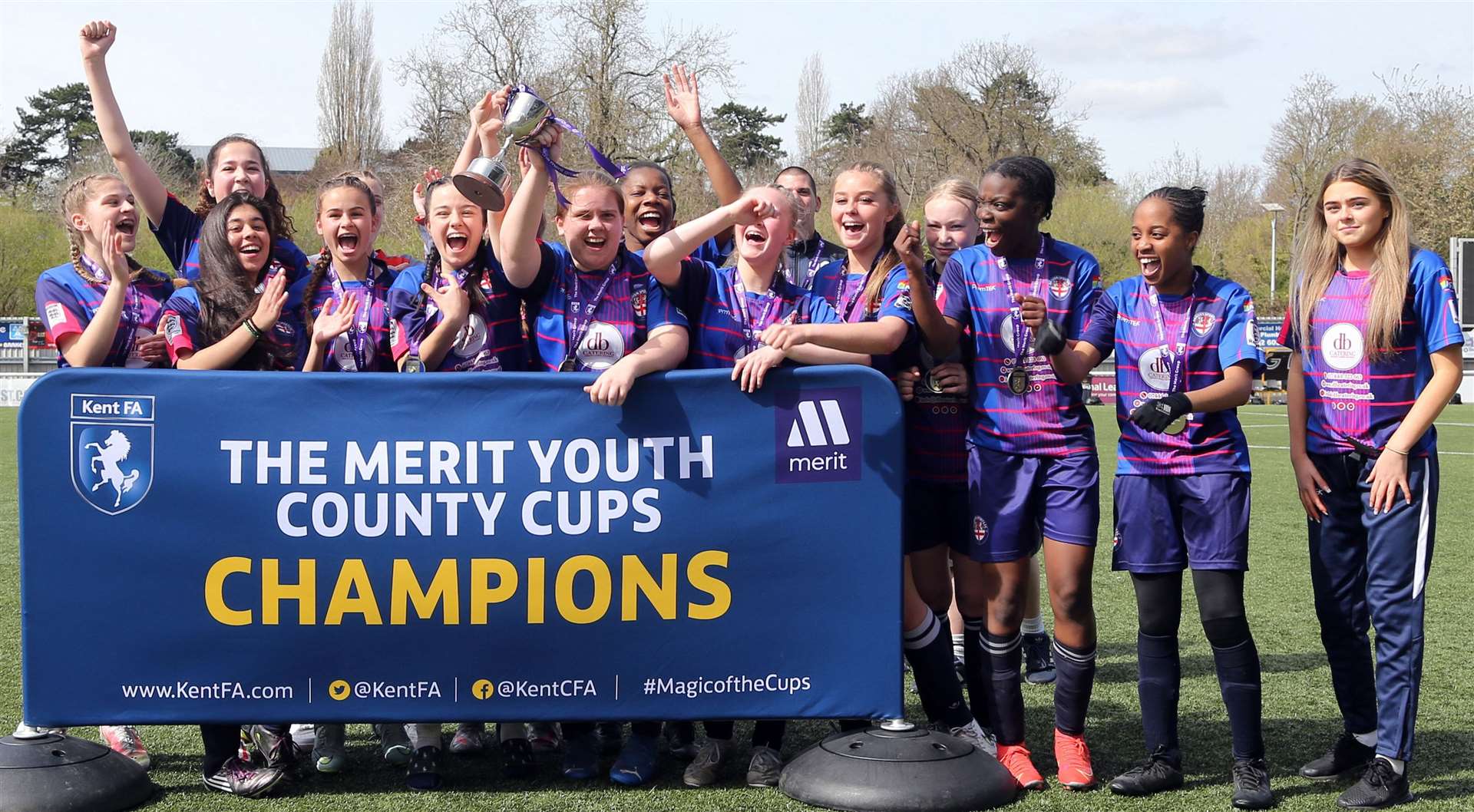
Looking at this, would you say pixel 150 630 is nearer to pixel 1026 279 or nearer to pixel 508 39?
pixel 1026 279

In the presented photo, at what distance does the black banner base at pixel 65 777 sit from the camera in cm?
364

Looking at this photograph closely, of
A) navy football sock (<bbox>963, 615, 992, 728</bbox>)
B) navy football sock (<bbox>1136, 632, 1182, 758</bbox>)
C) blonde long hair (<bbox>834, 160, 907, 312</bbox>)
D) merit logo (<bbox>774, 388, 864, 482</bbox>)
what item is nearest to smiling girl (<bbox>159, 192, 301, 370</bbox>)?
merit logo (<bbox>774, 388, 864, 482</bbox>)

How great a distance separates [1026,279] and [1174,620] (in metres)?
1.15

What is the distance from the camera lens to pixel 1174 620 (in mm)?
4121

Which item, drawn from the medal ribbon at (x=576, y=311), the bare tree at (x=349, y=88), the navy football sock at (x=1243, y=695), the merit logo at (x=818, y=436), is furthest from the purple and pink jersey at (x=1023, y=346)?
the bare tree at (x=349, y=88)

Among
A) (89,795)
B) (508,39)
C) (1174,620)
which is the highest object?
(508,39)

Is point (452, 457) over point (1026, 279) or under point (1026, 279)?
under

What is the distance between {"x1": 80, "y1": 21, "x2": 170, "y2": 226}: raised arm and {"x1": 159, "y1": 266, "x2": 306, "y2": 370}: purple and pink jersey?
0.69 meters

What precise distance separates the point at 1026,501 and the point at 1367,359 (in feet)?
3.63

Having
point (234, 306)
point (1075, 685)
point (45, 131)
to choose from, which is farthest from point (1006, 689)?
point (45, 131)

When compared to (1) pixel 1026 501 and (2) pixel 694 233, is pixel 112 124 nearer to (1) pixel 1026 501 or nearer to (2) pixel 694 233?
(2) pixel 694 233

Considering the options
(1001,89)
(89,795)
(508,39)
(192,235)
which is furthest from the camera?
(1001,89)

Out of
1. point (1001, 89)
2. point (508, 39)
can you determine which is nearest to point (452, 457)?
point (508, 39)

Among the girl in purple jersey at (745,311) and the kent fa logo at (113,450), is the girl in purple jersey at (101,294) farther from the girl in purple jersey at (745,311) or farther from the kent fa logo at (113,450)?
the girl in purple jersey at (745,311)
